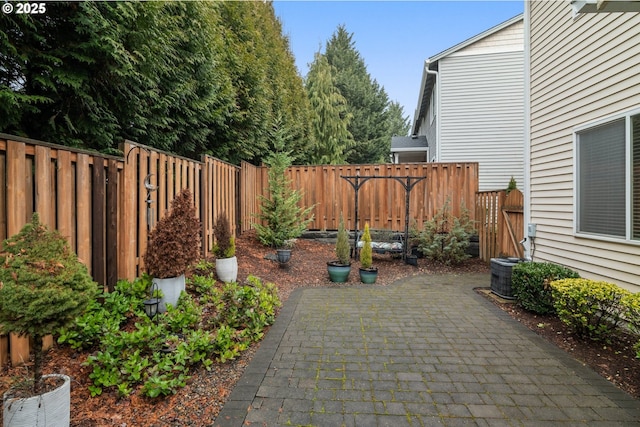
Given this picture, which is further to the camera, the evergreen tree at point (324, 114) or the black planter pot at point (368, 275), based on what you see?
the evergreen tree at point (324, 114)

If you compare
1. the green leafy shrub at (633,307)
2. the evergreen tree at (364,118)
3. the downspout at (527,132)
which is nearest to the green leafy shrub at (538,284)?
the green leafy shrub at (633,307)

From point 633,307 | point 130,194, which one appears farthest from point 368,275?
point 130,194

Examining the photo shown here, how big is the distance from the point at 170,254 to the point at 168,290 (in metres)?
0.43

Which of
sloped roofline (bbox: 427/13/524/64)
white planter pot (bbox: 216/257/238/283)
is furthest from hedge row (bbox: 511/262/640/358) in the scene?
sloped roofline (bbox: 427/13/524/64)

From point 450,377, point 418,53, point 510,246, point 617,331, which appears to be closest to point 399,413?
point 450,377

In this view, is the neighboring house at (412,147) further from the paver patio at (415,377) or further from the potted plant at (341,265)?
the paver patio at (415,377)

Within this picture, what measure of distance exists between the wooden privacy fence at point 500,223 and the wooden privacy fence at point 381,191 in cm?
58

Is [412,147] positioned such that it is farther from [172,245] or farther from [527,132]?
[172,245]

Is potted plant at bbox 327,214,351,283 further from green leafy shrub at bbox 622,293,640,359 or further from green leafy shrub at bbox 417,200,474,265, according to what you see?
green leafy shrub at bbox 622,293,640,359

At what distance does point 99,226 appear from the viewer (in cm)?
354

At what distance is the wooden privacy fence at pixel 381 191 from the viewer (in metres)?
8.36

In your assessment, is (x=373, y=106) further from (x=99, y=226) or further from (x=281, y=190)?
(x=99, y=226)

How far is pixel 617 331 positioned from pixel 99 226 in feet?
19.5

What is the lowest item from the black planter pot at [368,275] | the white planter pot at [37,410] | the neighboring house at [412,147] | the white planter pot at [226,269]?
the black planter pot at [368,275]
